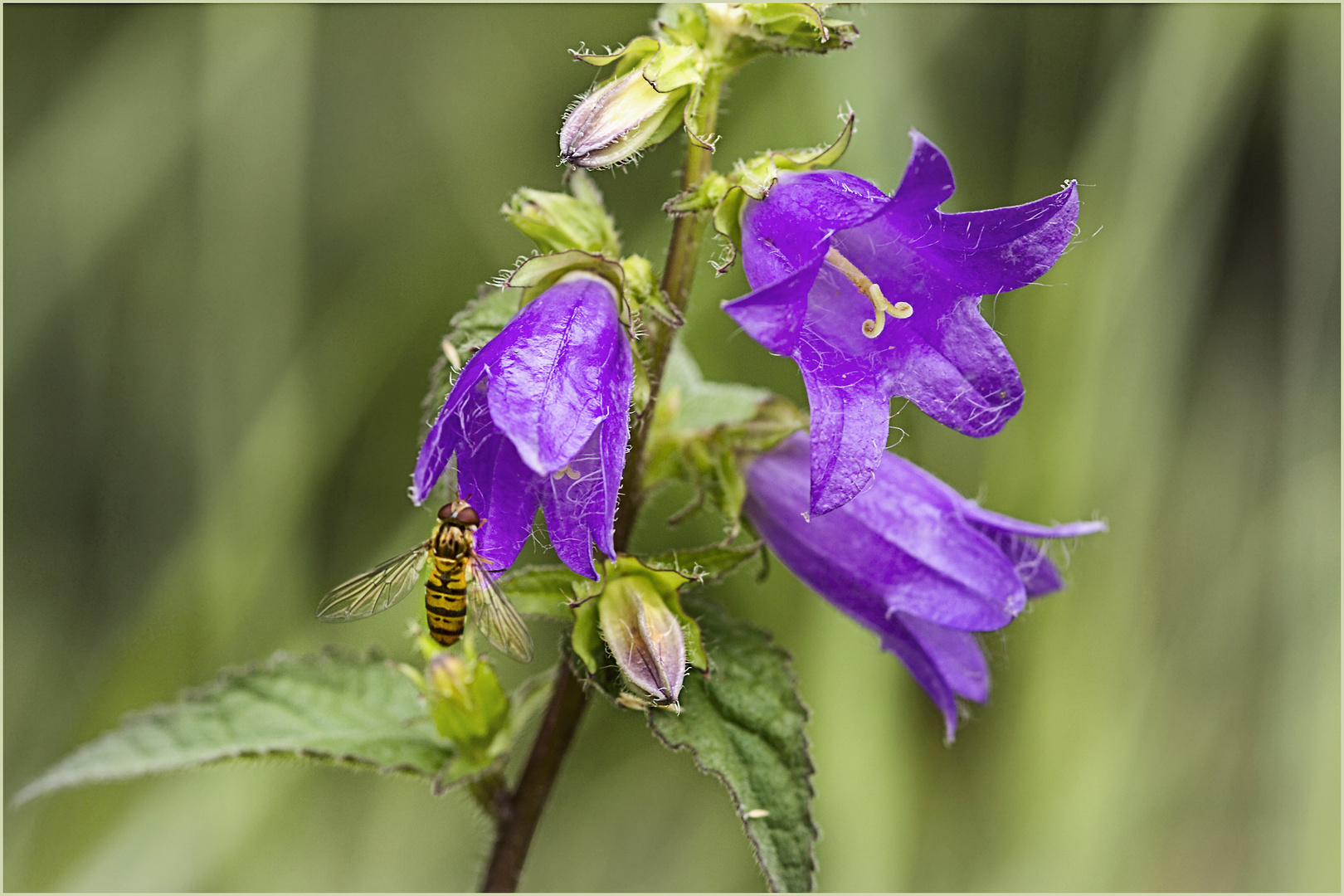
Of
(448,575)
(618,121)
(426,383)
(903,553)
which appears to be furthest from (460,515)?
(426,383)

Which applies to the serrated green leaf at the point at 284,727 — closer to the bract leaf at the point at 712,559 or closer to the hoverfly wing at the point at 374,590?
the hoverfly wing at the point at 374,590

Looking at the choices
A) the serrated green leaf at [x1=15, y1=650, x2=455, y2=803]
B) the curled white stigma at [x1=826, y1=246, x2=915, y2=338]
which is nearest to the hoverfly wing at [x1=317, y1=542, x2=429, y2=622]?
the serrated green leaf at [x1=15, y1=650, x2=455, y2=803]

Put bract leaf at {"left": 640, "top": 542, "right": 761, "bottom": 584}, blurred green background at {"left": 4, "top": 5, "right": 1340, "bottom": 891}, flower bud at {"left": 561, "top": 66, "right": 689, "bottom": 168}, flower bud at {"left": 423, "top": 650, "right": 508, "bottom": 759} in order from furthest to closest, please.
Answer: blurred green background at {"left": 4, "top": 5, "right": 1340, "bottom": 891}
flower bud at {"left": 423, "top": 650, "right": 508, "bottom": 759}
bract leaf at {"left": 640, "top": 542, "right": 761, "bottom": 584}
flower bud at {"left": 561, "top": 66, "right": 689, "bottom": 168}

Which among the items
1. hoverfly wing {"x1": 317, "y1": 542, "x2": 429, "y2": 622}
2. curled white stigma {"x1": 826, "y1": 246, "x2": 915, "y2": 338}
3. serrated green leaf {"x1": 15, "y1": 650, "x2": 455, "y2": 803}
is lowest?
serrated green leaf {"x1": 15, "y1": 650, "x2": 455, "y2": 803}

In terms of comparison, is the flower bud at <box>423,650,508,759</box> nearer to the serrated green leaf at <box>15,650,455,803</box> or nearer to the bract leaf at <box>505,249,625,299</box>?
the serrated green leaf at <box>15,650,455,803</box>

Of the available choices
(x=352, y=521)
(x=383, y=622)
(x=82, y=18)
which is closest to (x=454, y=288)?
(x=352, y=521)

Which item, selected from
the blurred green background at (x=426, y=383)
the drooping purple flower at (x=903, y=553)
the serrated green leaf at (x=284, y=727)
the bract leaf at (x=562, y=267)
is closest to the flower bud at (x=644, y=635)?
the drooping purple flower at (x=903, y=553)

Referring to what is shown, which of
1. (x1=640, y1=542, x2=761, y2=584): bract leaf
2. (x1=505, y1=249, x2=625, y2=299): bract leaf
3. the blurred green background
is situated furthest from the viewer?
the blurred green background

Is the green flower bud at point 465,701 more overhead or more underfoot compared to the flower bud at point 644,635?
more underfoot
